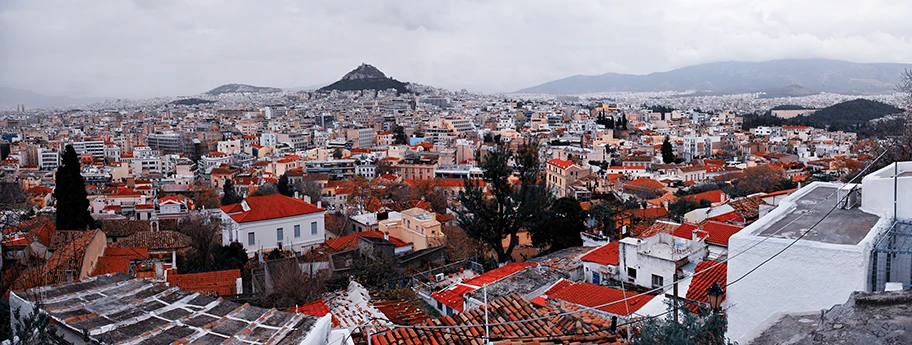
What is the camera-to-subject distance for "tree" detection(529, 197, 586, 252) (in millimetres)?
13109

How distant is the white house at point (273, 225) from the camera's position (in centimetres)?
1574

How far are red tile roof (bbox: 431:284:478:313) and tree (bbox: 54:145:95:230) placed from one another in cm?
1294

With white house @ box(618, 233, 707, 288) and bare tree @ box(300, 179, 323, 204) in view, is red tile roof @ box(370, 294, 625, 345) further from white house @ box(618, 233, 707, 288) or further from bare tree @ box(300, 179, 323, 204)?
bare tree @ box(300, 179, 323, 204)

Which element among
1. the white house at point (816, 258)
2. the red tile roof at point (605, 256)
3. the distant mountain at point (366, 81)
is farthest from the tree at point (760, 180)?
the distant mountain at point (366, 81)

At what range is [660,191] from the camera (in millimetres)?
27906

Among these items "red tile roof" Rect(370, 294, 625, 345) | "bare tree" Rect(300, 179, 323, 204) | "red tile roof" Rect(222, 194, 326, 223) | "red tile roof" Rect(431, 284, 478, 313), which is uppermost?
"red tile roof" Rect(370, 294, 625, 345)

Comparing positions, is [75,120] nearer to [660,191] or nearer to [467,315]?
[660,191]

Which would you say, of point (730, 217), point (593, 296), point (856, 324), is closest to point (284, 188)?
point (730, 217)

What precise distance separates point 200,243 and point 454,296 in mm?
10014

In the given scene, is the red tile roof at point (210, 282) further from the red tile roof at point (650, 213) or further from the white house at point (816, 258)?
the red tile roof at point (650, 213)

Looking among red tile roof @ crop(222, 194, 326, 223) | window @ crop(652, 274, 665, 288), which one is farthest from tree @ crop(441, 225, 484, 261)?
window @ crop(652, 274, 665, 288)

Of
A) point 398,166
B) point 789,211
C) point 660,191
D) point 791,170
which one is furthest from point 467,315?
point 398,166

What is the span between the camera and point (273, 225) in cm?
1608

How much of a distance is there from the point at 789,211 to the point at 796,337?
2967 millimetres
